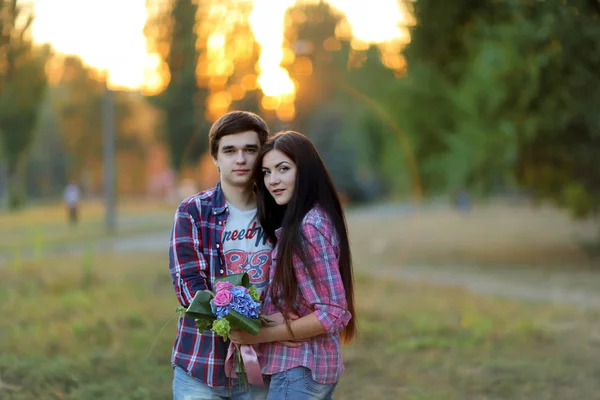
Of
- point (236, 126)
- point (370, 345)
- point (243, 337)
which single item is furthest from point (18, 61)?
point (243, 337)

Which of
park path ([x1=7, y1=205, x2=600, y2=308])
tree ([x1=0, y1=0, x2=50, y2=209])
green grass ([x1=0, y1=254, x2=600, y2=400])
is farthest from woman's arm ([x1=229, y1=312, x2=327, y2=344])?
park path ([x1=7, y1=205, x2=600, y2=308])

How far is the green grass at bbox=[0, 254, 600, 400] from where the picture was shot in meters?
6.52

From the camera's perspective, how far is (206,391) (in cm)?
327

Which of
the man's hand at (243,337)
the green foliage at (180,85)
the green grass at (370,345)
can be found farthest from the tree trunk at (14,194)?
the man's hand at (243,337)

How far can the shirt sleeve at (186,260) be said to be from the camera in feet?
10.7

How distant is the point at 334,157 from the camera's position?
56562mm

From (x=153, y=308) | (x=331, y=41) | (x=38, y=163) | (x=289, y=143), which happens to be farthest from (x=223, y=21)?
(x=38, y=163)

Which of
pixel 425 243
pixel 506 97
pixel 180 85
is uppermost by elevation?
pixel 180 85

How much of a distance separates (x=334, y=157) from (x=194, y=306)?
53.7 meters

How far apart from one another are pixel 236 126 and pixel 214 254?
1.77 ft

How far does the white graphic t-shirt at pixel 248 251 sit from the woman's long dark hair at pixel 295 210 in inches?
2.0

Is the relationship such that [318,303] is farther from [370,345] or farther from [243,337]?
[370,345]

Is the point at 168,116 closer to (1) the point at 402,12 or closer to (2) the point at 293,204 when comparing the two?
(1) the point at 402,12

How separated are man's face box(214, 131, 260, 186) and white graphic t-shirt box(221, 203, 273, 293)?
19 cm
